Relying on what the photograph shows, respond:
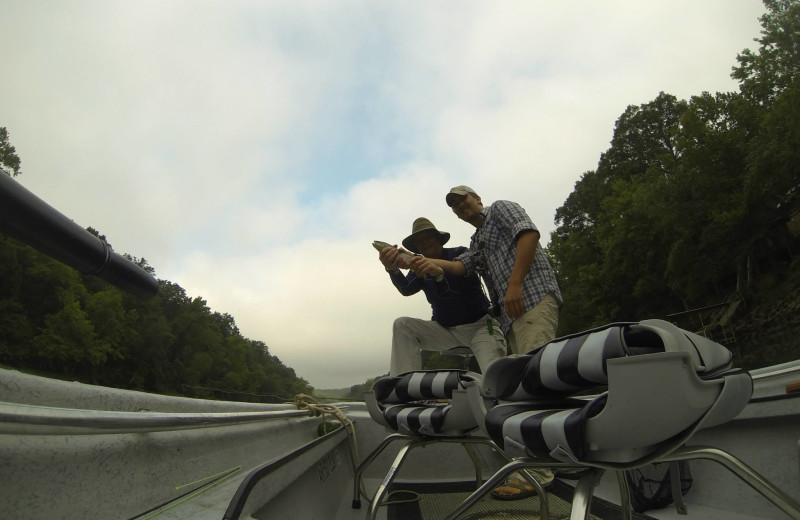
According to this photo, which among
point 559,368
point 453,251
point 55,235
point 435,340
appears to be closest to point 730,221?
point 453,251

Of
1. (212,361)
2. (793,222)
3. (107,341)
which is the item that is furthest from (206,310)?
(793,222)

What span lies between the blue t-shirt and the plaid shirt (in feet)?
0.42

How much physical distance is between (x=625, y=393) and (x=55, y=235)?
0.88 metres

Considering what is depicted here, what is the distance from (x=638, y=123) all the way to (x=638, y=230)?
1185cm

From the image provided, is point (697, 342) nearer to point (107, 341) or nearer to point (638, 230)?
point (638, 230)

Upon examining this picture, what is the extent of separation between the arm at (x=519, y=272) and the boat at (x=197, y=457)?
1.00 m

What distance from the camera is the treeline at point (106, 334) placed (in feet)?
118

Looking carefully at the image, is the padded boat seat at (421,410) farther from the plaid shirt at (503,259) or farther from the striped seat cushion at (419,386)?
the plaid shirt at (503,259)

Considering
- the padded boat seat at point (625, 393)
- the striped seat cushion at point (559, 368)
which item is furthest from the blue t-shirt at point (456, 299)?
the padded boat seat at point (625, 393)

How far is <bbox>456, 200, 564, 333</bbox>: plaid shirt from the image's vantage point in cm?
271

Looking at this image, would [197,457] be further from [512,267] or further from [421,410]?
[512,267]

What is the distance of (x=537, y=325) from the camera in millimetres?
2590

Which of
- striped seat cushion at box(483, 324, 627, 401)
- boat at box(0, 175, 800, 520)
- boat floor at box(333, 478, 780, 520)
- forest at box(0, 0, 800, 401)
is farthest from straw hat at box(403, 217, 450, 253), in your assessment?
forest at box(0, 0, 800, 401)

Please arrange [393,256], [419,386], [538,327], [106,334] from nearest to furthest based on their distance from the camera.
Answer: [419,386] → [538,327] → [393,256] → [106,334]
